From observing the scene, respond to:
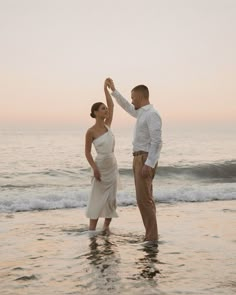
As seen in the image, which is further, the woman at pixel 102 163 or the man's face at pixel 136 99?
the woman at pixel 102 163

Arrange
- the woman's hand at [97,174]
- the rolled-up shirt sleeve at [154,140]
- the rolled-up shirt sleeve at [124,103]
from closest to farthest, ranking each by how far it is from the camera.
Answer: the rolled-up shirt sleeve at [154,140], the rolled-up shirt sleeve at [124,103], the woman's hand at [97,174]

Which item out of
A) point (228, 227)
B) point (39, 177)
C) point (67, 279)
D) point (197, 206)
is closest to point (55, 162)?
point (39, 177)

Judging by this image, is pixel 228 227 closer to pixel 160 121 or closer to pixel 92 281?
pixel 160 121

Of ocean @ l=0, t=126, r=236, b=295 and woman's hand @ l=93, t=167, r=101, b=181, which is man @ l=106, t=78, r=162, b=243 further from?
woman's hand @ l=93, t=167, r=101, b=181

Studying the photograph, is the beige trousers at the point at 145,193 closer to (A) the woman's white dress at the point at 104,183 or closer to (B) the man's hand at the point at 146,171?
(B) the man's hand at the point at 146,171

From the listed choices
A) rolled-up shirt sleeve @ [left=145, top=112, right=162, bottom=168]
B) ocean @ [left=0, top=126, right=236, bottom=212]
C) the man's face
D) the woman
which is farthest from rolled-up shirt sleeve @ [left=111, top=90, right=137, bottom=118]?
ocean @ [left=0, top=126, right=236, bottom=212]

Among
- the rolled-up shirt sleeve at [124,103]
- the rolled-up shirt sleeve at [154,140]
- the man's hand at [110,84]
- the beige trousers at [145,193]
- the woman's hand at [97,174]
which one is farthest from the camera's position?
the woman's hand at [97,174]

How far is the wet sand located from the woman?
41 cm

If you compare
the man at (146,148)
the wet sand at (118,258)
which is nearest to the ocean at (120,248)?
the wet sand at (118,258)

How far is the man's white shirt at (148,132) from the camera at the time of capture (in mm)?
5930

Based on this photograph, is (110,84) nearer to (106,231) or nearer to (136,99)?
(136,99)

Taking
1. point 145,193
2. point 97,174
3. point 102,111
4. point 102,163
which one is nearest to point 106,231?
point 97,174

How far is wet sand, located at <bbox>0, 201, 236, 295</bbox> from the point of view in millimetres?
4414

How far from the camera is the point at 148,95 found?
6.30 meters
